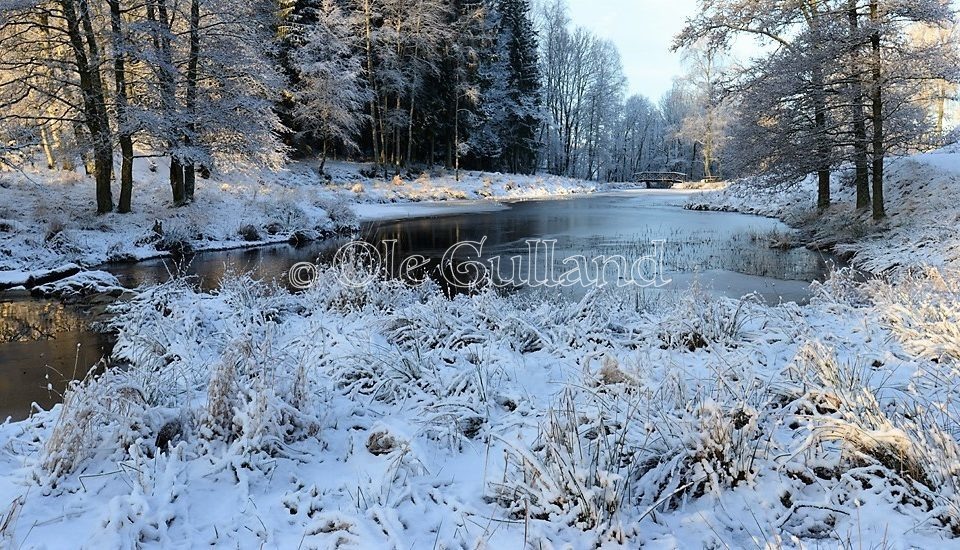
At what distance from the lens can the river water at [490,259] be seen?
579cm

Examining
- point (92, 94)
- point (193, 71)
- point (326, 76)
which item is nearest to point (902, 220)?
point (193, 71)

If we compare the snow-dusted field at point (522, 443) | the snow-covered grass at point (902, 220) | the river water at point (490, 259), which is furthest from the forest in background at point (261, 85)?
the snow-dusted field at point (522, 443)

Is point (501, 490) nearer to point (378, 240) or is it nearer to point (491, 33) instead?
point (378, 240)

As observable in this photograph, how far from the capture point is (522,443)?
2.92 m

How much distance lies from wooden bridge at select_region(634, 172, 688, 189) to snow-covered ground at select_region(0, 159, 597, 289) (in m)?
34.5

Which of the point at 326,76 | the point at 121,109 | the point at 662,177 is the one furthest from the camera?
the point at 662,177

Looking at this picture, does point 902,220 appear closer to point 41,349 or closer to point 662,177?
point 41,349

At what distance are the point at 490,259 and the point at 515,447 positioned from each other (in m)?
9.15

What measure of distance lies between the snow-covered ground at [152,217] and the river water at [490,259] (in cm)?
84

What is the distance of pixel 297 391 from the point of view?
3.57 m

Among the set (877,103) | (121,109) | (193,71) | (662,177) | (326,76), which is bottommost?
(877,103)

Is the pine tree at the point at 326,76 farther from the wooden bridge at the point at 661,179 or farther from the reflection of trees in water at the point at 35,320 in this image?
the wooden bridge at the point at 661,179

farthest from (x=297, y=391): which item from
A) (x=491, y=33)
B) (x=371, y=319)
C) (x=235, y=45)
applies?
(x=491, y=33)

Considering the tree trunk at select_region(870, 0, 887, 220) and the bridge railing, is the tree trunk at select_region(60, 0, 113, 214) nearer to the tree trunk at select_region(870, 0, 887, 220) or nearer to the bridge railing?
the tree trunk at select_region(870, 0, 887, 220)
